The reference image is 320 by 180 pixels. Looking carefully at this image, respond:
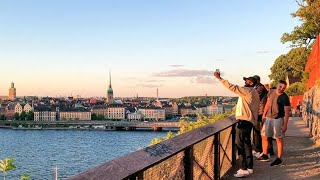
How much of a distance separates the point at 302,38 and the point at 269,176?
2754 centimetres

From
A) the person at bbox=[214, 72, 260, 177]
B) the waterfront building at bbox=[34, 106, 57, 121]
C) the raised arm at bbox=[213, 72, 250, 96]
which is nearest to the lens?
the raised arm at bbox=[213, 72, 250, 96]

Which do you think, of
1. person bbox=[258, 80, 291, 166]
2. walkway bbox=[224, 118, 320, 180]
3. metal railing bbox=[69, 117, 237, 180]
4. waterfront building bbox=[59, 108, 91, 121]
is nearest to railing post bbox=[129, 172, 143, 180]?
metal railing bbox=[69, 117, 237, 180]

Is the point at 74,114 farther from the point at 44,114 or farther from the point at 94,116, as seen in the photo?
the point at 44,114

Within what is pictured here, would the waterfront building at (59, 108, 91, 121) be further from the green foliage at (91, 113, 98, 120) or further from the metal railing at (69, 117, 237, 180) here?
the metal railing at (69, 117, 237, 180)

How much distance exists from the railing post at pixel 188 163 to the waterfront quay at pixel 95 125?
5491 inches

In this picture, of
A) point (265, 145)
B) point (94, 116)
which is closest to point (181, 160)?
point (265, 145)

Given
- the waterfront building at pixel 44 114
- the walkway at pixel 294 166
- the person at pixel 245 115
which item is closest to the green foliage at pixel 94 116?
the waterfront building at pixel 44 114

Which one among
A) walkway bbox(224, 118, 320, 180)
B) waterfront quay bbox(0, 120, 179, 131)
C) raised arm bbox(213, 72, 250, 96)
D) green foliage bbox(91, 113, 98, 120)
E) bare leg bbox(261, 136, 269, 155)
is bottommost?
waterfront quay bbox(0, 120, 179, 131)

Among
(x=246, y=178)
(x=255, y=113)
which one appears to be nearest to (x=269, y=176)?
(x=246, y=178)

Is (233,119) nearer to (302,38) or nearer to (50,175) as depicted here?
(302,38)

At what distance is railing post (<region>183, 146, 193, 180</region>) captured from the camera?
4.85 metres

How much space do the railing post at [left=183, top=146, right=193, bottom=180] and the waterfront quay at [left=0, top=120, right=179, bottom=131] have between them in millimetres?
139474

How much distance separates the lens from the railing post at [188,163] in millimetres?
4852

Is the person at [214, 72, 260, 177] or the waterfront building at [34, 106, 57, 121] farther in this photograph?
the waterfront building at [34, 106, 57, 121]
